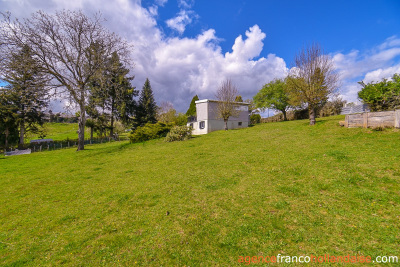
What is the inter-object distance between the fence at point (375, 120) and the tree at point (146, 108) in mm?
37898

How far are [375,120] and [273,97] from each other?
93.3 feet

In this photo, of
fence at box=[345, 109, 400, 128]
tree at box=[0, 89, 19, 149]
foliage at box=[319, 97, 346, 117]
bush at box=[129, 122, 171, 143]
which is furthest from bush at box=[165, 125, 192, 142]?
foliage at box=[319, 97, 346, 117]

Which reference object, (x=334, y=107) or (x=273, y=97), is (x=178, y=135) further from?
(x=334, y=107)

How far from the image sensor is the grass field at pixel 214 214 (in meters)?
3.30

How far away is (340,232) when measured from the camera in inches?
139

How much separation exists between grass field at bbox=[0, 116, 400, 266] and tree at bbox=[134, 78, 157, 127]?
1321 inches

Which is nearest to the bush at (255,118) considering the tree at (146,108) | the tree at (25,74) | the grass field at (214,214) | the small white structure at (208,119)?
the small white structure at (208,119)

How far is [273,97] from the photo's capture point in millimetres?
37844

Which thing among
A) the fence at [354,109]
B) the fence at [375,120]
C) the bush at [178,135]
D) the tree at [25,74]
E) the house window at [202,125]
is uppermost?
the tree at [25,74]

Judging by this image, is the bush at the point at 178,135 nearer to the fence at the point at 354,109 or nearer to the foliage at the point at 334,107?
the fence at the point at 354,109

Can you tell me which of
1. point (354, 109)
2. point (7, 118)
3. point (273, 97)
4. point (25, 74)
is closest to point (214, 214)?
point (25, 74)

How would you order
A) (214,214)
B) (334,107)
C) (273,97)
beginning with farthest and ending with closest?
1. (273,97)
2. (334,107)
3. (214,214)

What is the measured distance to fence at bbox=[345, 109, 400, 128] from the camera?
10.2m

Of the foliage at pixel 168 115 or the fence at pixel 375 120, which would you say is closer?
the fence at pixel 375 120
